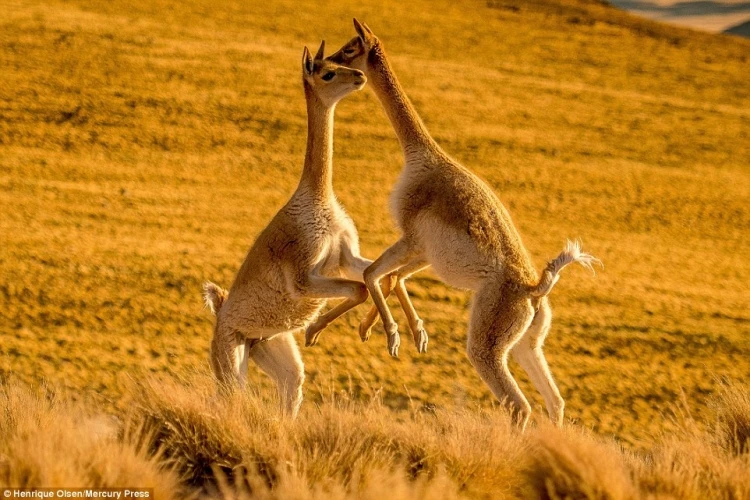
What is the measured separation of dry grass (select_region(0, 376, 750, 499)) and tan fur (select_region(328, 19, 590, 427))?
1.02 feet

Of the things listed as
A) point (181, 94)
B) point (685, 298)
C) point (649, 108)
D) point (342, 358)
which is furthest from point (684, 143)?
point (342, 358)

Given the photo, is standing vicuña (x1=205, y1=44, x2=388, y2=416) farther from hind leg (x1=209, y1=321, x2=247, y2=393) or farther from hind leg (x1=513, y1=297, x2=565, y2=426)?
hind leg (x1=513, y1=297, x2=565, y2=426)

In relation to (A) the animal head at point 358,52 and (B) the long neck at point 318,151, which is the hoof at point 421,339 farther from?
(A) the animal head at point 358,52

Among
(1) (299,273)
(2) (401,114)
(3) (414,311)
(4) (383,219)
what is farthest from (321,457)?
(4) (383,219)

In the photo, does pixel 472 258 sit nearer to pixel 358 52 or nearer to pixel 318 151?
pixel 318 151

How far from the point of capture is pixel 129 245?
19344 millimetres

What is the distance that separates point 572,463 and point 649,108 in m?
32.1

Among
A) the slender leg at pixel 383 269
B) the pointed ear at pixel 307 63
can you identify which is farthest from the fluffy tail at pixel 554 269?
the pointed ear at pixel 307 63

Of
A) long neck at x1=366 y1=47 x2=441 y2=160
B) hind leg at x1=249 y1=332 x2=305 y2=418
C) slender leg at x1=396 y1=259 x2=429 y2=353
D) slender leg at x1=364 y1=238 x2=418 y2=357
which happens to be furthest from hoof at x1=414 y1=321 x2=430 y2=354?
long neck at x1=366 y1=47 x2=441 y2=160

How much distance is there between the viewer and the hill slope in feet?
49.3

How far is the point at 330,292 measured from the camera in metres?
5.75

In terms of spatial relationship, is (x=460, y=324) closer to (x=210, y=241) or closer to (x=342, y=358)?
(x=342, y=358)

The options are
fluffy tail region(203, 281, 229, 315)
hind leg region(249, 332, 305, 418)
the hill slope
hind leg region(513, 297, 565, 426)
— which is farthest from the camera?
the hill slope

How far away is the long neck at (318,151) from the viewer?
20.0 feet
